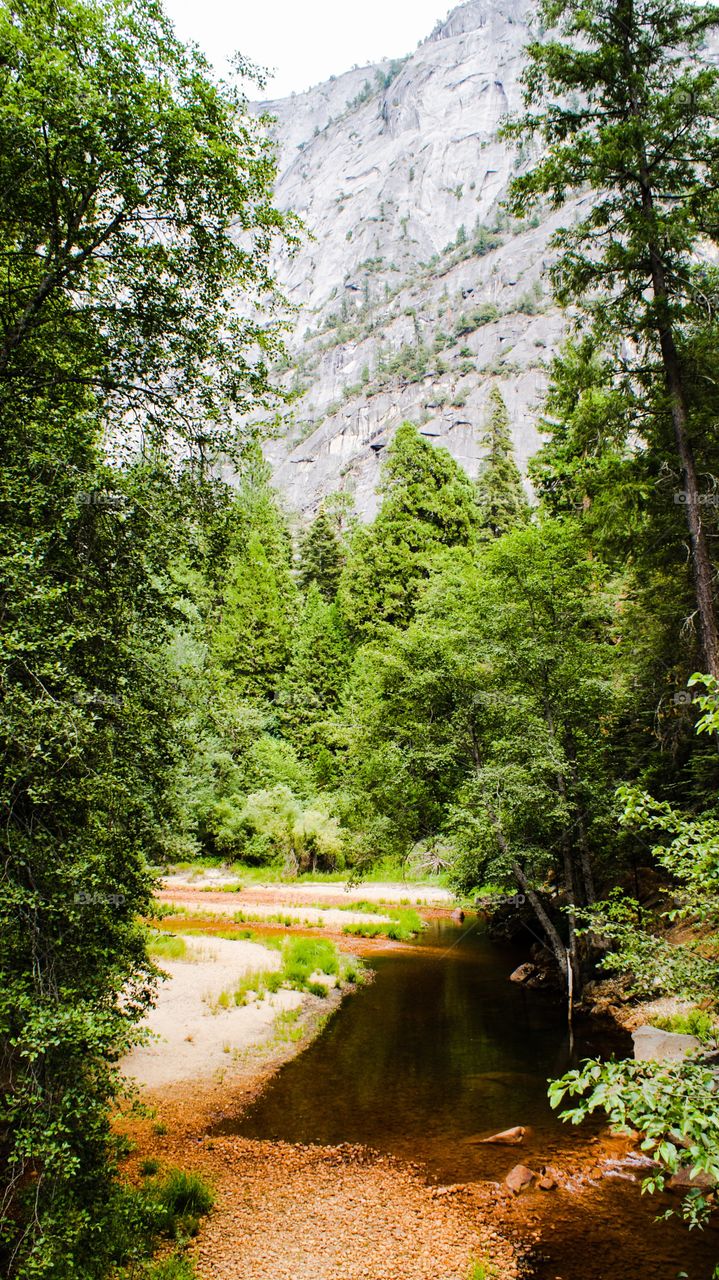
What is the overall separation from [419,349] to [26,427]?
115324mm

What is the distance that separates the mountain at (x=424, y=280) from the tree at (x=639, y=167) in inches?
2103

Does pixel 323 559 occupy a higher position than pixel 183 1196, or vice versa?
pixel 323 559

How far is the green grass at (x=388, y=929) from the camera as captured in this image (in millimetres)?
21969

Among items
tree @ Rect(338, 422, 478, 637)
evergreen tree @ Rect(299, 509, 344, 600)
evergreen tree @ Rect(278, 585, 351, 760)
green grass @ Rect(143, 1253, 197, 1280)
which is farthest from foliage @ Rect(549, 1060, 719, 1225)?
evergreen tree @ Rect(299, 509, 344, 600)

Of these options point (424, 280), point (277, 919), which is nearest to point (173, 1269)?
point (277, 919)

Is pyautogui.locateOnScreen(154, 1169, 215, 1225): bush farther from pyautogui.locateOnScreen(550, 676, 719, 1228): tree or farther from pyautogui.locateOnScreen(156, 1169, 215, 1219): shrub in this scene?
pyautogui.locateOnScreen(550, 676, 719, 1228): tree

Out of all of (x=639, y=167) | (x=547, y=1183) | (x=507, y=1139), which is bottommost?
(x=507, y=1139)

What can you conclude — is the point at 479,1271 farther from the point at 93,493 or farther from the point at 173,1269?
the point at 93,493

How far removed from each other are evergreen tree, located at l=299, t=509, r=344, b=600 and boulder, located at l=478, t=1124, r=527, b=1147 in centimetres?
3855

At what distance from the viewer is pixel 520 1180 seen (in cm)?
741

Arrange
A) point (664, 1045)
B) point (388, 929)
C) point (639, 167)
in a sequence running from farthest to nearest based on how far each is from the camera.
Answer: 1. point (388, 929)
2. point (639, 167)
3. point (664, 1045)

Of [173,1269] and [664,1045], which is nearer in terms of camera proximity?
[173,1269]

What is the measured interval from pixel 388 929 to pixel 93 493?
2019cm

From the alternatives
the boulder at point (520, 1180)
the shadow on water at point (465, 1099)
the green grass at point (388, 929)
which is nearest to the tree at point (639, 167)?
the shadow on water at point (465, 1099)
